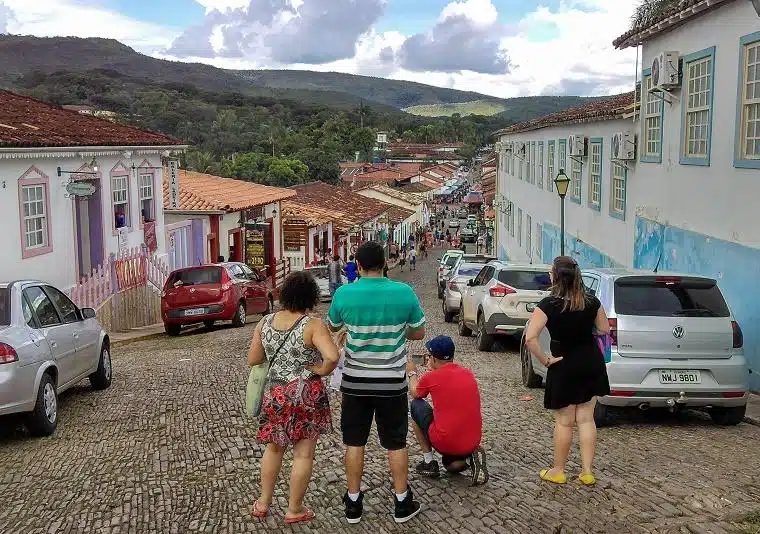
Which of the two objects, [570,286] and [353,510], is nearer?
[353,510]

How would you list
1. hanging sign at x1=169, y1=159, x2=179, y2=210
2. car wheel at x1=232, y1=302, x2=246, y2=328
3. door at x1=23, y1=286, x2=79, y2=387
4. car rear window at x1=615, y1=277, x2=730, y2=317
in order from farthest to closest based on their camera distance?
hanging sign at x1=169, y1=159, x2=179, y2=210 → car wheel at x1=232, y1=302, x2=246, y2=328 → door at x1=23, y1=286, x2=79, y2=387 → car rear window at x1=615, y1=277, x2=730, y2=317

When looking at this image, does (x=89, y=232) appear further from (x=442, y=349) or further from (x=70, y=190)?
(x=442, y=349)

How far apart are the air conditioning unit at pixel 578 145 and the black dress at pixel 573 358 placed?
17328mm

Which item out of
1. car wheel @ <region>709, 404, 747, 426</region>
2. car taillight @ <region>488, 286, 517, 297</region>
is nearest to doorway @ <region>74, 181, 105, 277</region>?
car taillight @ <region>488, 286, 517, 297</region>

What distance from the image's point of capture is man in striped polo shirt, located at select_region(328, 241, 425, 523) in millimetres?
4930

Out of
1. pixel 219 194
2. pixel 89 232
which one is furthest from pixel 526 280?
pixel 219 194

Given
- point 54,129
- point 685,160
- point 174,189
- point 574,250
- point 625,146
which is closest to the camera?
point 685,160

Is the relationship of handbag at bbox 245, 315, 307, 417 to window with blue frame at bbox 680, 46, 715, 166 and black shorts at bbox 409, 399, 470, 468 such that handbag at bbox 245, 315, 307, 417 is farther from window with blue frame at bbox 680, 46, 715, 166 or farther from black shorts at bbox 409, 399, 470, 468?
window with blue frame at bbox 680, 46, 715, 166

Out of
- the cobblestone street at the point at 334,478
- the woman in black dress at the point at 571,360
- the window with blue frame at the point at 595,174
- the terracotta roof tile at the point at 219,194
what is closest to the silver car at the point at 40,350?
the cobblestone street at the point at 334,478

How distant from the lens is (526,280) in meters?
14.1

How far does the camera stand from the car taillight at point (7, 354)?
23.9ft

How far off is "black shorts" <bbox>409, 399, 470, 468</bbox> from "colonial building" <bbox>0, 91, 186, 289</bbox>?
449 inches

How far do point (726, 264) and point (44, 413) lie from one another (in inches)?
371

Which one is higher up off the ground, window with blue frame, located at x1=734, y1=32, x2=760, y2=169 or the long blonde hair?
window with blue frame, located at x1=734, y1=32, x2=760, y2=169
